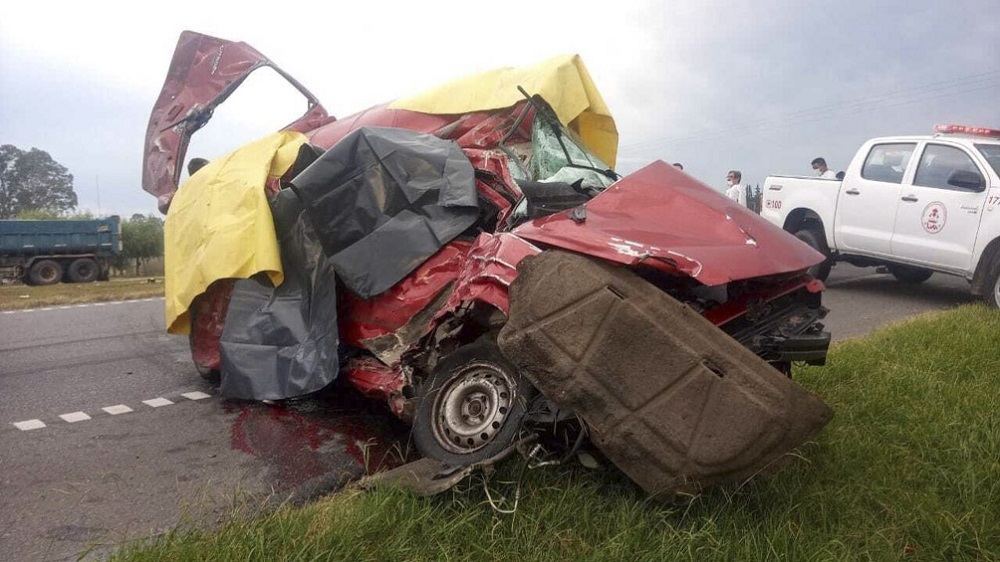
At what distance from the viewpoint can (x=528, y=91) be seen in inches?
216

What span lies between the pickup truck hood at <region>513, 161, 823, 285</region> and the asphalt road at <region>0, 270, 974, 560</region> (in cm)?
153

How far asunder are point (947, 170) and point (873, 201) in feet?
2.65

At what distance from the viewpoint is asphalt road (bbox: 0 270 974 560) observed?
126 inches

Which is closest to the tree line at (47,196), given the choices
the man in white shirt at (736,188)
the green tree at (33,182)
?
the green tree at (33,182)

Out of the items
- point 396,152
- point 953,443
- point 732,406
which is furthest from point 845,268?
point 732,406

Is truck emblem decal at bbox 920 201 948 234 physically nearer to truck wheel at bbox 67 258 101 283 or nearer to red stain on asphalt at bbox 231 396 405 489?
red stain on asphalt at bbox 231 396 405 489

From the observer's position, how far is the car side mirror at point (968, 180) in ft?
24.7

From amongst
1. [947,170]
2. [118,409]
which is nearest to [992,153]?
[947,170]

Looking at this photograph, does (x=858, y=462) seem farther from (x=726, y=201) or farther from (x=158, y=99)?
(x=158, y=99)

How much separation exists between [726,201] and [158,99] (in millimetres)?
5846

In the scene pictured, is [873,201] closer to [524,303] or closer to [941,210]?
[941,210]

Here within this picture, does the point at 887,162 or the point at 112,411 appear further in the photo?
the point at 887,162

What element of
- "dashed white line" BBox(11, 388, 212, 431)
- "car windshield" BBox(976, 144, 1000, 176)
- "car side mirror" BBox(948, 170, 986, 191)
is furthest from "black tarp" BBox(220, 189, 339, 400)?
"car windshield" BBox(976, 144, 1000, 176)

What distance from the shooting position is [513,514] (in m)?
2.97
